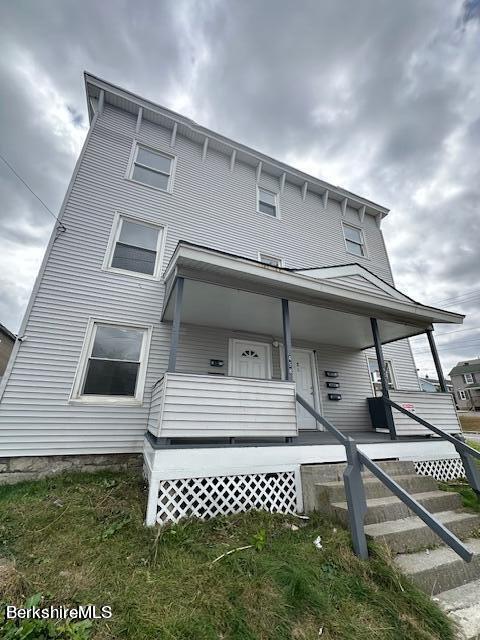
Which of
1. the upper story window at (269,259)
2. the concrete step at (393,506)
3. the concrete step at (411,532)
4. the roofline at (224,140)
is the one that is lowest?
the concrete step at (411,532)

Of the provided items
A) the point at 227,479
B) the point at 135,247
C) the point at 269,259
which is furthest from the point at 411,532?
the point at 135,247

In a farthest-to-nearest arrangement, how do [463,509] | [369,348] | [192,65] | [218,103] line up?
[218,103], [192,65], [369,348], [463,509]

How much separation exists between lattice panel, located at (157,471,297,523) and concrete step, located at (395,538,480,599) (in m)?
1.48

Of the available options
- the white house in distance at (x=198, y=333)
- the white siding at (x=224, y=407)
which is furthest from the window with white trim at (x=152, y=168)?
the white siding at (x=224, y=407)

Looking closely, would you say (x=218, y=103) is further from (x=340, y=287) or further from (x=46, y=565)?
(x=46, y=565)

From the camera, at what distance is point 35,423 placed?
14.9 feet

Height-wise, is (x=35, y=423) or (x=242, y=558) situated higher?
(x=35, y=423)

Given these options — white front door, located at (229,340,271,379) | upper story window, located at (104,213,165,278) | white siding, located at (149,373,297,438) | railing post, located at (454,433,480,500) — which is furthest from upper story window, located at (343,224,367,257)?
white siding, located at (149,373,297,438)

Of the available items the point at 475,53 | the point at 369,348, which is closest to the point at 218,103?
the point at 475,53

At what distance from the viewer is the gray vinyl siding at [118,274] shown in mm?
4684

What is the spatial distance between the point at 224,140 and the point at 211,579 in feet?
33.9

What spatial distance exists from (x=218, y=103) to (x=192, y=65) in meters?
1.30

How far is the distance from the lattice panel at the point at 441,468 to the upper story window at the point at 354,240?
23.4ft

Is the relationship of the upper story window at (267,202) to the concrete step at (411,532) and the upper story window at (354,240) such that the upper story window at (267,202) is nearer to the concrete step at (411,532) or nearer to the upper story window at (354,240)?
the upper story window at (354,240)
